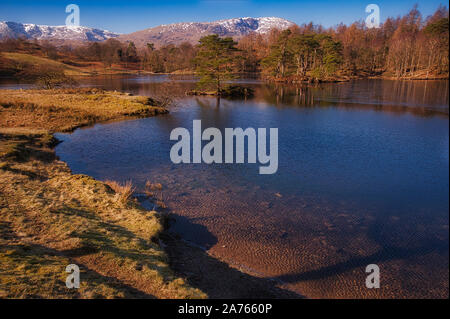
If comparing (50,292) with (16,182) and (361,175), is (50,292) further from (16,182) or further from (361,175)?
(361,175)

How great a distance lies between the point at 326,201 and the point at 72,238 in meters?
10.3

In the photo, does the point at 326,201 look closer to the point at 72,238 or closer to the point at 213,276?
the point at 213,276

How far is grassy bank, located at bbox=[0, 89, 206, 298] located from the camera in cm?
629

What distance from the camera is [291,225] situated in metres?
11.1

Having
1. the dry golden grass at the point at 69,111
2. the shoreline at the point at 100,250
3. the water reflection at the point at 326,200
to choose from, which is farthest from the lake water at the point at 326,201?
the dry golden grass at the point at 69,111

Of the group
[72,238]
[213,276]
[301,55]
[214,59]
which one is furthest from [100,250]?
[301,55]

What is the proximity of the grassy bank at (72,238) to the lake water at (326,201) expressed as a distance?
7.23 ft

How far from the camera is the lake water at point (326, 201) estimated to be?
7969mm

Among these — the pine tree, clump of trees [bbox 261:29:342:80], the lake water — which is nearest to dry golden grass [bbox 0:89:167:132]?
the lake water

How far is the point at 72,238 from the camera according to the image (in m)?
8.32

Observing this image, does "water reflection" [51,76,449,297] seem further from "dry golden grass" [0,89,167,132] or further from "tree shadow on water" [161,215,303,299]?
"dry golden grass" [0,89,167,132]

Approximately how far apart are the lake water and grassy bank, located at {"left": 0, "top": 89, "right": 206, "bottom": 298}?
220cm
